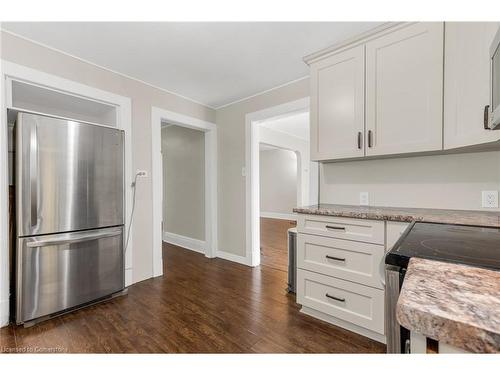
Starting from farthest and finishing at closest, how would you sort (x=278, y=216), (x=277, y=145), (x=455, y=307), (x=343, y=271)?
(x=278, y=216)
(x=277, y=145)
(x=343, y=271)
(x=455, y=307)

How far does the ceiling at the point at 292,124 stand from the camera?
14.9ft

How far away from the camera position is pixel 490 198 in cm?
160

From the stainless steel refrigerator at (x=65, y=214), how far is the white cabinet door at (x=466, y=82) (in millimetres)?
2685

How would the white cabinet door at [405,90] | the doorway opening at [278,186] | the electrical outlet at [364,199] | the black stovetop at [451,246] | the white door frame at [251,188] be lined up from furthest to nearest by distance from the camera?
the doorway opening at [278,186]
the white door frame at [251,188]
the electrical outlet at [364,199]
the white cabinet door at [405,90]
the black stovetop at [451,246]

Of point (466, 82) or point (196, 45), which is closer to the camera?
point (466, 82)

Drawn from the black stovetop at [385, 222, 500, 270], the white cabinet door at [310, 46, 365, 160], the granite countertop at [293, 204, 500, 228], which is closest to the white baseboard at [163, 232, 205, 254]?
the granite countertop at [293, 204, 500, 228]

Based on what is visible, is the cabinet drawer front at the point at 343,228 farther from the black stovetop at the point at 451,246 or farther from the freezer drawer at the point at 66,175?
the freezer drawer at the point at 66,175

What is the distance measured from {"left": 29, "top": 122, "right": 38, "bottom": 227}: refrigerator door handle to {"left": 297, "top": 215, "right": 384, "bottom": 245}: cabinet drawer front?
2.06 m

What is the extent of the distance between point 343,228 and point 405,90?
1.08m

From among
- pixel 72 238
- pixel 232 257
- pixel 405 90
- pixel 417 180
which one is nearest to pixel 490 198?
pixel 417 180

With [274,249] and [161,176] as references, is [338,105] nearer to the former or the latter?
[161,176]

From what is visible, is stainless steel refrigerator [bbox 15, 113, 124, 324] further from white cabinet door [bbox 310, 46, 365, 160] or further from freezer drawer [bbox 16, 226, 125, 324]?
white cabinet door [bbox 310, 46, 365, 160]

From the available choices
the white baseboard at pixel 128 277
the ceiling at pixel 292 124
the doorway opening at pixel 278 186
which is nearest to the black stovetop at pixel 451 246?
the white baseboard at pixel 128 277

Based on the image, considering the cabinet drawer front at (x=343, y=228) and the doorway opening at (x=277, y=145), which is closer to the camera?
the cabinet drawer front at (x=343, y=228)
